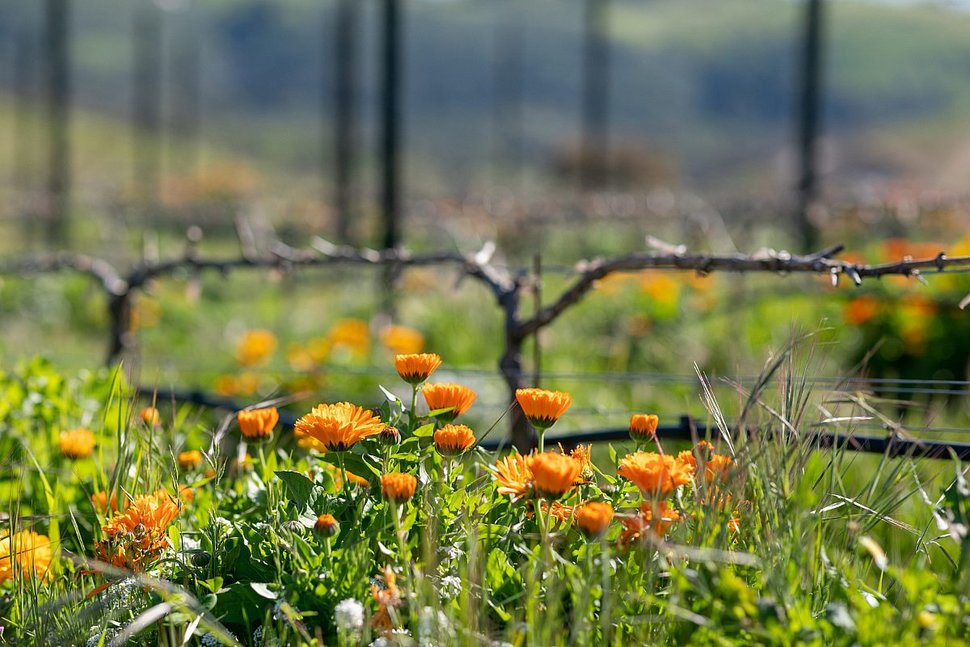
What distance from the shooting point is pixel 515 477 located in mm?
1519

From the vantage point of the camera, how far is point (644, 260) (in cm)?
239

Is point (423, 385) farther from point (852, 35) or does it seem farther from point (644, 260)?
point (852, 35)

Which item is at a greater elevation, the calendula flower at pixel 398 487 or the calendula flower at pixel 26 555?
the calendula flower at pixel 398 487

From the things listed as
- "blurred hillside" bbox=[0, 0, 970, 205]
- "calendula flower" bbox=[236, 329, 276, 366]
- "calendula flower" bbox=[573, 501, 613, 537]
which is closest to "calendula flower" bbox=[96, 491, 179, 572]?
"calendula flower" bbox=[573, 501, 613, 537]

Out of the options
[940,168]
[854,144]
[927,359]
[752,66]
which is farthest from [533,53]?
[927,359]

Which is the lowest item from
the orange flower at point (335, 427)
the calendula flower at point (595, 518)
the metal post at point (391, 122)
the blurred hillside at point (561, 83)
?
the calendula flower at point (595, 518)

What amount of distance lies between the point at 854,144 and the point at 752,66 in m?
33.1

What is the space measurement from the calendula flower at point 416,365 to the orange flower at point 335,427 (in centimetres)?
11

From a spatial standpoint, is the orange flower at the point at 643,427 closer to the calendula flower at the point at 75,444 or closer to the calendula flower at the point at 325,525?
the calendula flower at the point at 325,525

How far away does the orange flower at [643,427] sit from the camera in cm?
169

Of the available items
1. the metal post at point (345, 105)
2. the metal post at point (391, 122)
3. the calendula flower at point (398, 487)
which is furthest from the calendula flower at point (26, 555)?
the metal post at point (345, 105)

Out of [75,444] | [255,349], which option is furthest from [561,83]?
[75,444]

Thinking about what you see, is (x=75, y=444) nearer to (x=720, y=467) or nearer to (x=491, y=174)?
(x=720, y=467)

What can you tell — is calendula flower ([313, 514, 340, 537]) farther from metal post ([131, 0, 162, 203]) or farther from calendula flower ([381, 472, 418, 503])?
metal post ([131, 0, 162, 203])
